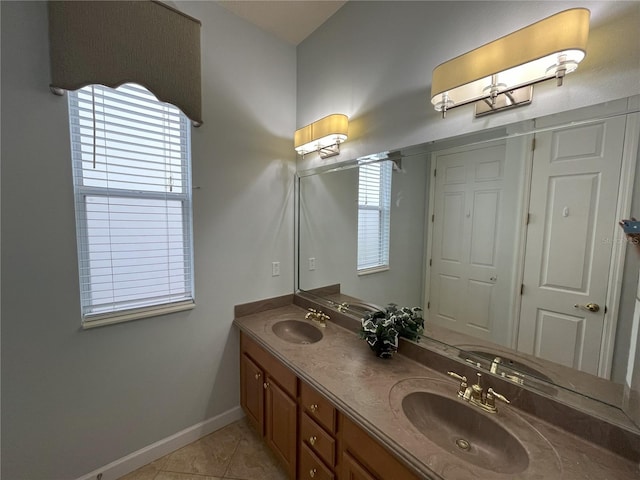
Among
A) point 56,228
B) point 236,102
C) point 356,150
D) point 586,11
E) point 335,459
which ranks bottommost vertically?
point 335,459

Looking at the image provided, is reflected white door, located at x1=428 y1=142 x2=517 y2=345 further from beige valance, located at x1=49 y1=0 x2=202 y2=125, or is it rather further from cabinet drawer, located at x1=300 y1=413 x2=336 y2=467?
beige valance, located at x1=49 y1=0 x2=202 y2=125

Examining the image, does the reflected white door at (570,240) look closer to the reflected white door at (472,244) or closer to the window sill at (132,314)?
the reflected white door at (472,244)

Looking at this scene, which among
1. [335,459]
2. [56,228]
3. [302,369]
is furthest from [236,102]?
[335,459]

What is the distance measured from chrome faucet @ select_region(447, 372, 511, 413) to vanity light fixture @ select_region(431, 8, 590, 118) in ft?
3.81

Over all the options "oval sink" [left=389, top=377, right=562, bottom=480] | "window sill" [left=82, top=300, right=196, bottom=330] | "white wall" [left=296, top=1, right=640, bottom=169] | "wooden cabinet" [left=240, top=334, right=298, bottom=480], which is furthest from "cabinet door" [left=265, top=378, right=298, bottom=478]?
"white wall" [left=296, top=1, right=640, bottom=169]

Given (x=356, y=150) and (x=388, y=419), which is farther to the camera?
(x=356, y=150)

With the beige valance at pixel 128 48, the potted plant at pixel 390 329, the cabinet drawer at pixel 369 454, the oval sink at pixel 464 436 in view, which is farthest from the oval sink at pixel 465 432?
the beige valance at pixel 128 48

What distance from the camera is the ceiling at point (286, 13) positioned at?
1.73 metres

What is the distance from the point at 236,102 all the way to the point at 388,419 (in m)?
2.06

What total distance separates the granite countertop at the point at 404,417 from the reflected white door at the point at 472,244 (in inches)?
12.7

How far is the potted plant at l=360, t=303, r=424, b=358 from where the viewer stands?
1.36 metres

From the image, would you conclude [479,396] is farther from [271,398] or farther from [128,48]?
[128,48]

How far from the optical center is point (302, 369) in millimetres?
1310

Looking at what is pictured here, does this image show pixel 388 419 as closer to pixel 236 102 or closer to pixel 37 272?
pixel 37 272
